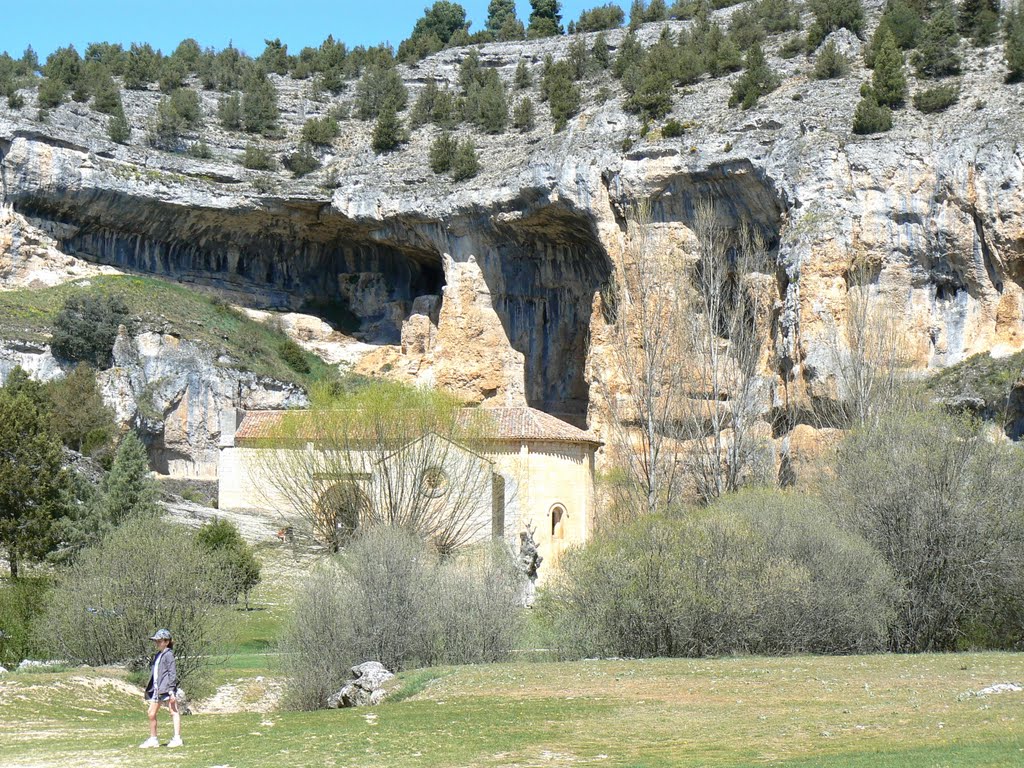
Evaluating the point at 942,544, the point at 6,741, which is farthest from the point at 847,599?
the point at 6,741

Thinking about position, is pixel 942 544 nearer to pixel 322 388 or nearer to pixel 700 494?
pixel 700 494

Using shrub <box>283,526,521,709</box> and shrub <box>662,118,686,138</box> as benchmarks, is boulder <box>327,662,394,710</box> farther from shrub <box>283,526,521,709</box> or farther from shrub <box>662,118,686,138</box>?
shrub <box>662,118,686,138</box>

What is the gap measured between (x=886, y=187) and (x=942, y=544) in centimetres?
2038

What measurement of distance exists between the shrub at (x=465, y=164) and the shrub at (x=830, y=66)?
1393cm

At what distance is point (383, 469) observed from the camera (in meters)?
35.4

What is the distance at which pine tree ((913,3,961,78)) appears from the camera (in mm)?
50781

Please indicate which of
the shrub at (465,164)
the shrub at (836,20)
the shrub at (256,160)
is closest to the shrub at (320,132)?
the shrub at (256,160)

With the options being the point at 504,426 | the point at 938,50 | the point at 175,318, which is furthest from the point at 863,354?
the point at 175,318

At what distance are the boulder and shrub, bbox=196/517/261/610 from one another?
413 inches

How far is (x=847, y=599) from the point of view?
88.2 ft

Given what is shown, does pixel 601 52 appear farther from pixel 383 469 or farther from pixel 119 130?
pixel 383 469

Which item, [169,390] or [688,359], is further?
[169,390]

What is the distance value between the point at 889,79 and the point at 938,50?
3.52 m

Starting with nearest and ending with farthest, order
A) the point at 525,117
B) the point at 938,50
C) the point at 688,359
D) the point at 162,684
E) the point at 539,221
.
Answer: the point at 162,684 → the point at 688,359 → the point at 938,50 → the point at 539,221 → the point at 525,117
